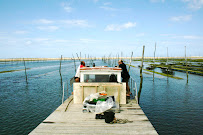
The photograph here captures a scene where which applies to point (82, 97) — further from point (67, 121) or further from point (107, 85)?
point (67, 121)

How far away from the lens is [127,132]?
7.05 m

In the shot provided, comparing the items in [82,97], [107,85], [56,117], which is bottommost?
[56,117]

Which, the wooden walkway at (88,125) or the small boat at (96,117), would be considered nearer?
the wooden walkway at (88,125)

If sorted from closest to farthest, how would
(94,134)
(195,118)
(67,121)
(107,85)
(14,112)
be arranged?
(94,134), (67,121), (107,85), (195,118), (14,112)

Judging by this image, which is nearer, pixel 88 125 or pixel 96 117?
pixel 88 125

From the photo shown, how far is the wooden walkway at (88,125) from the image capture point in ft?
23.4

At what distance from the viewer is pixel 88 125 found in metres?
7.81

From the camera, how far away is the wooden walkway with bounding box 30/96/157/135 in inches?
281

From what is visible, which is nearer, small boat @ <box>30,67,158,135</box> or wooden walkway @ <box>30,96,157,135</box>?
wooden walkway @ <box>30,96,157,135</box>

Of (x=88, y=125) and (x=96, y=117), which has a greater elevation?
(x=96, y=117)

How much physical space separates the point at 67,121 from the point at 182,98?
18.0 meters

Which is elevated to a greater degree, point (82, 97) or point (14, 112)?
point (82, 97)

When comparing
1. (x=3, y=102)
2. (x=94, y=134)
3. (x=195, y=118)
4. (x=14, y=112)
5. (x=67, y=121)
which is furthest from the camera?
(x=3, y=102)

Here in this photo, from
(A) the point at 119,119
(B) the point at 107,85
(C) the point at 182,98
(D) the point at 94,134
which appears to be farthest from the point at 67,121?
(C) the point at 182,98
